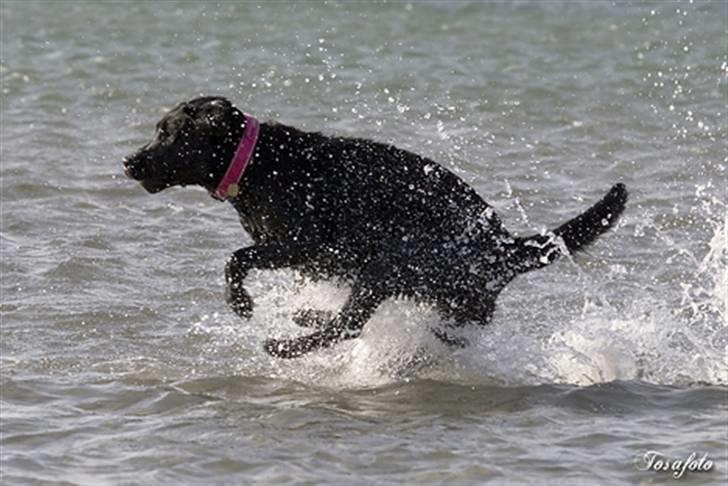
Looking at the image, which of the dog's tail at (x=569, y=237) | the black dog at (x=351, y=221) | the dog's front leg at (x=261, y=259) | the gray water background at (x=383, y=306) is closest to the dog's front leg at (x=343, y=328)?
the black dog at (x=351, y=221)

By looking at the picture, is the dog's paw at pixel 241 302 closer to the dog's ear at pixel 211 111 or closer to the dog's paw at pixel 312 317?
the dog's paw at pixel 312 317

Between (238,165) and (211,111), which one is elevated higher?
(211,111)

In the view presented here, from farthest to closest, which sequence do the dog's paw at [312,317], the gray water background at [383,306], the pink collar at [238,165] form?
the dog's paw at [312,317] < the pink collar at [238,165] < the gray water background at [383,306]

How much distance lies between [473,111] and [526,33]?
4.32 m

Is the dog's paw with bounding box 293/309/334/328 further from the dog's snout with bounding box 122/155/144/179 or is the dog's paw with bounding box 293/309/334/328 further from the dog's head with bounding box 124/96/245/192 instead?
the dog's snout with bounding box 122/155/144/179

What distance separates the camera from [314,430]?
19.3 ft

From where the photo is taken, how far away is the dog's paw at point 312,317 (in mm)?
6805

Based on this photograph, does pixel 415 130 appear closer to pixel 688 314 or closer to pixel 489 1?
pixel 688 314

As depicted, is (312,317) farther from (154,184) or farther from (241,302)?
(154,184)

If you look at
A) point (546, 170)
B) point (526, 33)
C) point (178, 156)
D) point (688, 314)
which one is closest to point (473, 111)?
point (546, 170)

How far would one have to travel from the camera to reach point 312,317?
6.85 m

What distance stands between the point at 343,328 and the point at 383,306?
0.22 m

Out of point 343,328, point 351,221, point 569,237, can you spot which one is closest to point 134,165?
point 351,221

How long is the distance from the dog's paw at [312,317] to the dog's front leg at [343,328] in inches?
7.8
